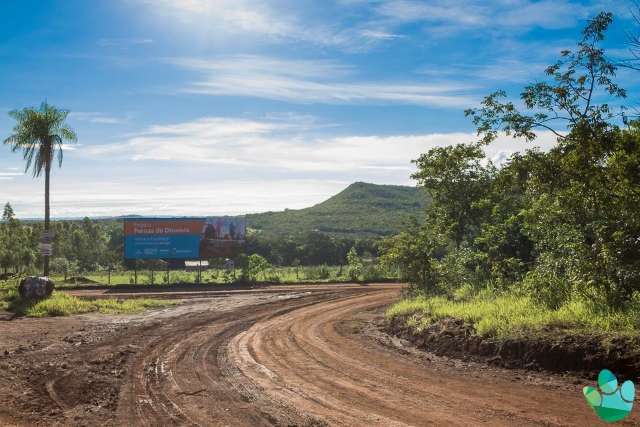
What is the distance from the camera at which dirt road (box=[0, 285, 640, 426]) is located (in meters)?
8.48

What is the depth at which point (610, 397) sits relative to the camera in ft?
29.6

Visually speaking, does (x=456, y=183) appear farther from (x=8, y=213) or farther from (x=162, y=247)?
(x=8, y=213)

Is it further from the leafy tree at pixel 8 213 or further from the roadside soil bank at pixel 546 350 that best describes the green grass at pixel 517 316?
the leafy tree at pixel 8 213

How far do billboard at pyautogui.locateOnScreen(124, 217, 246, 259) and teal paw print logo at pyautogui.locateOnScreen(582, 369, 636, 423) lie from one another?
1368 inches

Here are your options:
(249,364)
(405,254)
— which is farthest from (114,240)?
(249,364)

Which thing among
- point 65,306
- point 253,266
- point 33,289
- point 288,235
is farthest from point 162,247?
point 288,235

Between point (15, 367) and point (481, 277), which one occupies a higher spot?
point (481, 277)

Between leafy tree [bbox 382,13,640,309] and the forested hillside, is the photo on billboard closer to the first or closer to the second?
the forested hillside

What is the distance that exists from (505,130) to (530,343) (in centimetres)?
584

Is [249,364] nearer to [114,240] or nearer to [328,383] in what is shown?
[328,383]

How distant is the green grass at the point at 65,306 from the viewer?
21922 mm

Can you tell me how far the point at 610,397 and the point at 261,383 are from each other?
6395 millimetres

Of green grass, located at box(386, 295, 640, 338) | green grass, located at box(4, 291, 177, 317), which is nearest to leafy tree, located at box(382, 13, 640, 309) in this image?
green grass, located at box(386, 295, 640, 338)

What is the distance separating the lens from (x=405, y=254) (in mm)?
21531
